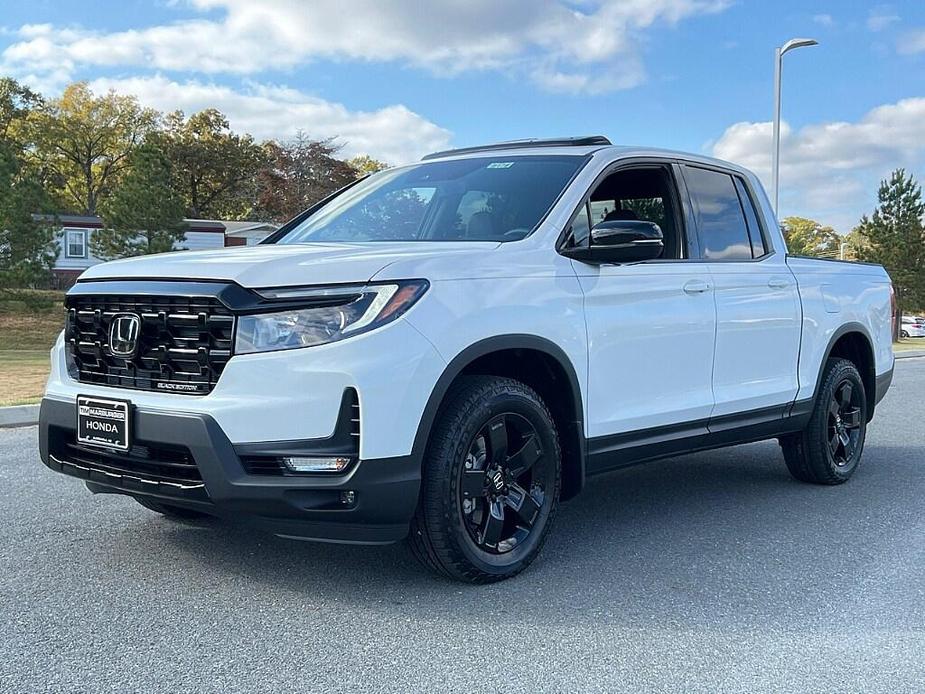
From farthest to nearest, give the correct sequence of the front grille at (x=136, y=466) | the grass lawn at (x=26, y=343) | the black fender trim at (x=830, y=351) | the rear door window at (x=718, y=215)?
the grass lawn at (x=26, y=343) < the black fender trim at (x=830, y=351) < the rear door window at (x=718, y=215) < the front grille at (x=136, y=466)

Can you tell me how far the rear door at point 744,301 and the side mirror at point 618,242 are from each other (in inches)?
35.0

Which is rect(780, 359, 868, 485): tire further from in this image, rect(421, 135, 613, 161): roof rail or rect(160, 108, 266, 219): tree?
rect(160, 108, 266, 219): tree

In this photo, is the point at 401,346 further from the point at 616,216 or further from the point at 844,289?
the point at 844,289

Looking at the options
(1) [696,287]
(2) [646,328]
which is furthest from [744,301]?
(2) [646,328]

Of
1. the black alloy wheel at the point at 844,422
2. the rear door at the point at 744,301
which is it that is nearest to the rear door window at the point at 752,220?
the rear door at the point at 744,301

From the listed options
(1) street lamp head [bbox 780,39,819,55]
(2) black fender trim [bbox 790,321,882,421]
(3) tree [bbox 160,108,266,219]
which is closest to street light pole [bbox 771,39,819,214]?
(1) street lamp head [bbox 780,39,819,55]

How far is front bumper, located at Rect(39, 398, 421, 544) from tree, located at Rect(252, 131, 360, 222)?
44954mm

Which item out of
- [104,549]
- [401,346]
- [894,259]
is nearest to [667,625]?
[401,346]

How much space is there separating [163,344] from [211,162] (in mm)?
60022

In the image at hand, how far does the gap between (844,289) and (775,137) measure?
15.1 metres

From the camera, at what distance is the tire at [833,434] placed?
6160 millimetres

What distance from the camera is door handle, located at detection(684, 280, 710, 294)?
495 cm

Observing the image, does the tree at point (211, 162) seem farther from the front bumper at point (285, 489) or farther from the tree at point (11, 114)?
the front bumper at point (285, 489)

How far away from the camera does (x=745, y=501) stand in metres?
5.82
